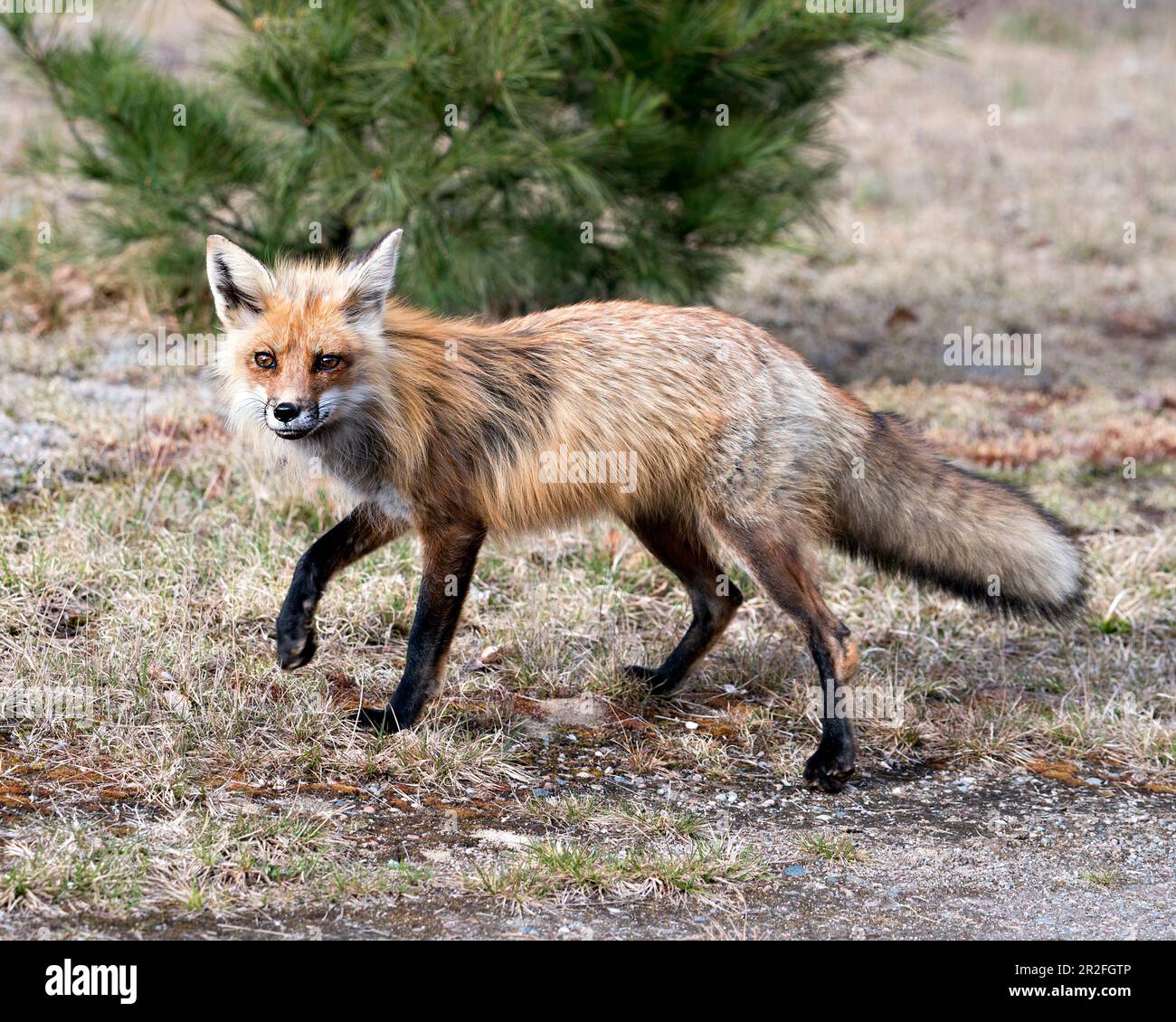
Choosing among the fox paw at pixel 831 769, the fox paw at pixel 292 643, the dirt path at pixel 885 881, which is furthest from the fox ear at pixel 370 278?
the fox paw at pixel 831 769

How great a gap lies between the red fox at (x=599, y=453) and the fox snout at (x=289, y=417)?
140 millimetres

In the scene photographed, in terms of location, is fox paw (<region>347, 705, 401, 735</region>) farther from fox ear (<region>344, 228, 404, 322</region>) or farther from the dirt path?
fox ear (<region>344, 228, 404, 322</region>)

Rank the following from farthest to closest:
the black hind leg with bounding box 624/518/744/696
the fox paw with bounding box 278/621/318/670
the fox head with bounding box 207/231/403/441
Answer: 1. the black hind leg with bounding box 624/518/744/696
2. the fox paw with bounding box 278/621/318/670
3. the fox head with bounding box 207/231/403/441

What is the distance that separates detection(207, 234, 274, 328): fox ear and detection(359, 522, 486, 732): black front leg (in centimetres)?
100

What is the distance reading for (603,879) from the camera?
3859 mm

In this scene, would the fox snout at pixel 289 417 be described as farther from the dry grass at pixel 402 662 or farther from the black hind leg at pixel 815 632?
the black hind leg at pixel 815 632

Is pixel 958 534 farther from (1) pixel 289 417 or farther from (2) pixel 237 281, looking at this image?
(2) pixel 237 281

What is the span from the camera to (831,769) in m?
4.78

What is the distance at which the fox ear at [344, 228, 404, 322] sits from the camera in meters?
4.50

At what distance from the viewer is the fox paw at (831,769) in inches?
188

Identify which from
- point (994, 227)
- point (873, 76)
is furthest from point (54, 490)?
point (873, 76)

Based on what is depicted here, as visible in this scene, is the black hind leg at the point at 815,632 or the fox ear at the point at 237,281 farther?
the black hind leg at the point at 815,632

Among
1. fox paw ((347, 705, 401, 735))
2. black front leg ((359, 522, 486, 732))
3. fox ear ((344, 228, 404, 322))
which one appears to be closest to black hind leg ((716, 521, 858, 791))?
black front leg ((359, 522, 486, 732))

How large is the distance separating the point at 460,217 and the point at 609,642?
3.51 m
